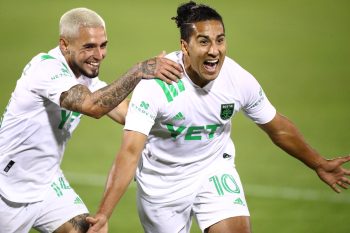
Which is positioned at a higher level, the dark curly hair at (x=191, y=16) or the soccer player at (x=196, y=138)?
the dark curly hair at (x=191, y=16)

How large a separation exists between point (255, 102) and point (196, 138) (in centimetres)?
68

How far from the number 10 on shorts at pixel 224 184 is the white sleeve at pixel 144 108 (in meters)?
0.99

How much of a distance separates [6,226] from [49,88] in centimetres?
140

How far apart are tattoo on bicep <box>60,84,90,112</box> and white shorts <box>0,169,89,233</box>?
98 centimetres

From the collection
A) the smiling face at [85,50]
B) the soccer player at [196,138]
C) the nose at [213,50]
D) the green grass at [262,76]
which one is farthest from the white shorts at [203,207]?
the green grass at [262,76]

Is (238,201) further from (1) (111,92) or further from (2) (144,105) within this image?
(1) (111,92)

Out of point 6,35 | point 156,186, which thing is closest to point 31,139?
point 156,186

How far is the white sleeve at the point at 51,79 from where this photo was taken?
7.59 m

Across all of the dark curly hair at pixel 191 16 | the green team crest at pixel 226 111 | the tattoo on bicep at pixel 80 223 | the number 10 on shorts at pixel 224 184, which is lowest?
the tattoo on bicep at pixel 80 223

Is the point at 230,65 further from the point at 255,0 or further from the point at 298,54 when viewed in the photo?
the point at 255,0

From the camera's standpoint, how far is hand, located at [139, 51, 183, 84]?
7418mm

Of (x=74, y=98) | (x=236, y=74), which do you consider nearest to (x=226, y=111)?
(x=236, y=74)

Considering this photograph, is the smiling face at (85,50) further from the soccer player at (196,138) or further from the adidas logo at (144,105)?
the adidas logo at (144,105)

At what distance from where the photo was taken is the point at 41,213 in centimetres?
800
